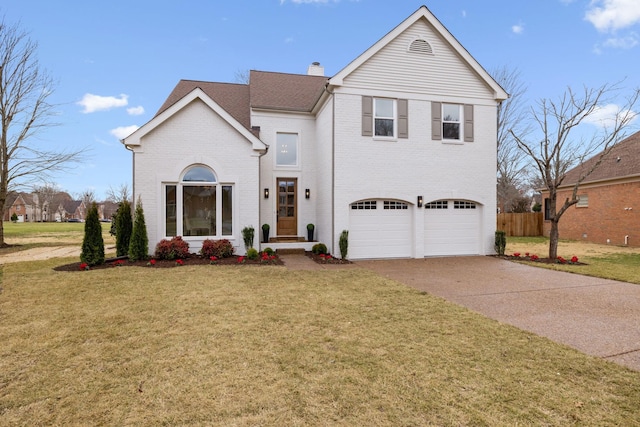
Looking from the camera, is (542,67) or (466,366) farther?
(542,67)

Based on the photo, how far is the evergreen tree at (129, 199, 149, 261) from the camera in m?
10.7

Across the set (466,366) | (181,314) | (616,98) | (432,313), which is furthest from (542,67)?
(181,314)

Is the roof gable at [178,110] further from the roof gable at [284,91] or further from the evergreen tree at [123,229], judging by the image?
the roof gable at [284,91]

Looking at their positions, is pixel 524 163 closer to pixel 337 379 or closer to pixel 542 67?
pixel 542 67

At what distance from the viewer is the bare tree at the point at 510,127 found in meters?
24.9

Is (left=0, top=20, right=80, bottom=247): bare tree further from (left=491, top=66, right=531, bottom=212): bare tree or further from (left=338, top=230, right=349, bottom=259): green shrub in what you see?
(left=491, top=66, right=531, bottom=212): bare tree

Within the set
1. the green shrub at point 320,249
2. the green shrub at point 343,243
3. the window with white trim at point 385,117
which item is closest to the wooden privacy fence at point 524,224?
the window with white trim at point 385,117

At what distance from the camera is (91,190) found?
72.6 metres

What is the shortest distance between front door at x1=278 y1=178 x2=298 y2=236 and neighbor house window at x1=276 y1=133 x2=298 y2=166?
0.79m

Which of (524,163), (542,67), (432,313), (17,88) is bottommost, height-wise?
(432,313)

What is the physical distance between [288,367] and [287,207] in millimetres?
10992

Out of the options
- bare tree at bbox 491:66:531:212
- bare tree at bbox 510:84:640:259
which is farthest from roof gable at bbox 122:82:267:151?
bare tree at bbox 491:66:531:212

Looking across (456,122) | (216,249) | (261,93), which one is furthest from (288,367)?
(261,93)

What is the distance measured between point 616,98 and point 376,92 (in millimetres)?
8921
